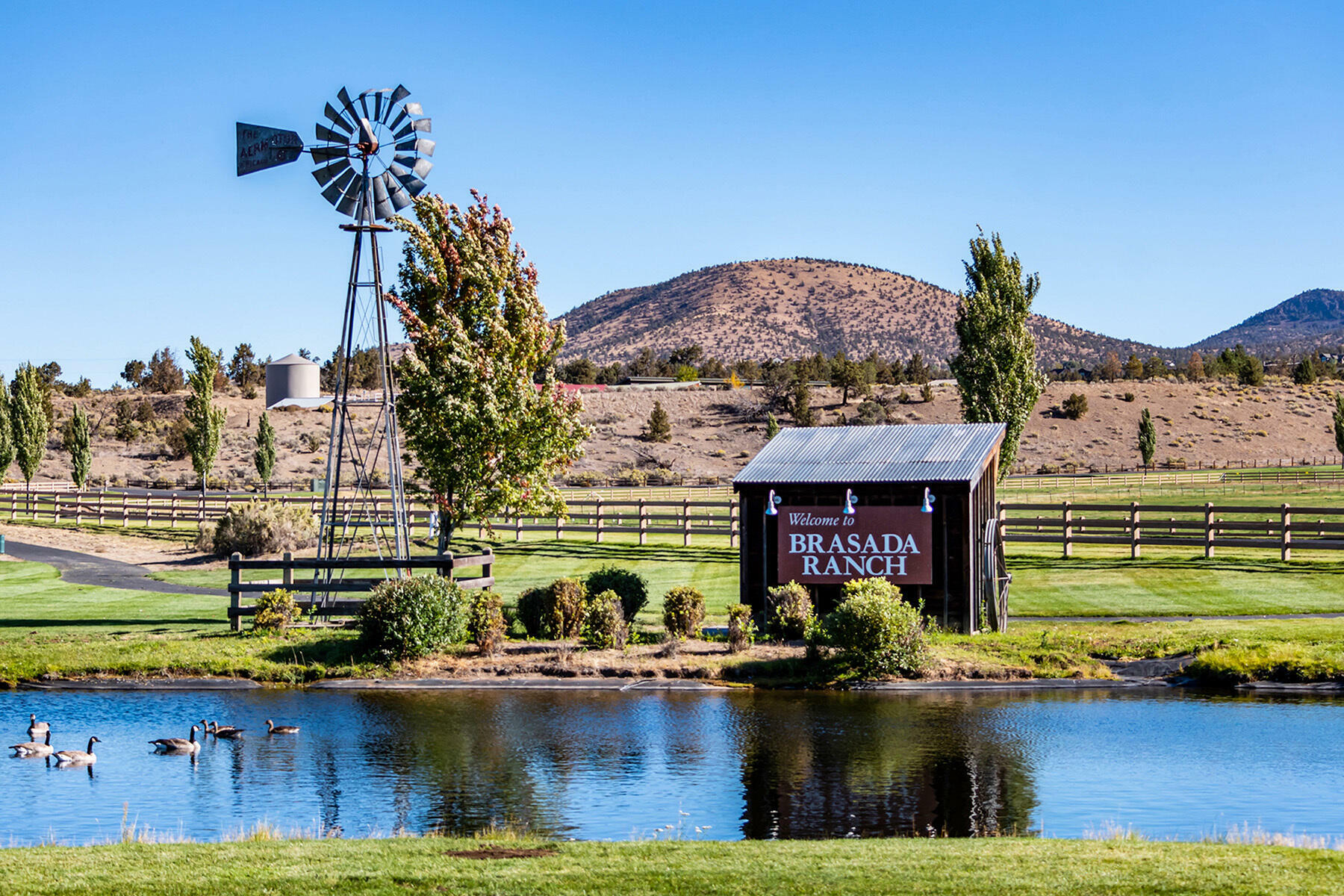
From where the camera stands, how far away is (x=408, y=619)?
2103cm

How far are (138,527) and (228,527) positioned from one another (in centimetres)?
1203

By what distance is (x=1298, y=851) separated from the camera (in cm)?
1013

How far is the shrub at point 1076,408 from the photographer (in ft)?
A: 356

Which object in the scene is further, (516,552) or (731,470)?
(731,470)

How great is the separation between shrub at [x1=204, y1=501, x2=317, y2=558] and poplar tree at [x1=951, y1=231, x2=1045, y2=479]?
71.0 ft

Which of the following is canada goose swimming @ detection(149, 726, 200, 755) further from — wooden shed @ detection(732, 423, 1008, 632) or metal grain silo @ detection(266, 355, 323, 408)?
metal grain silo @ detection(266, 355, 323, 408)

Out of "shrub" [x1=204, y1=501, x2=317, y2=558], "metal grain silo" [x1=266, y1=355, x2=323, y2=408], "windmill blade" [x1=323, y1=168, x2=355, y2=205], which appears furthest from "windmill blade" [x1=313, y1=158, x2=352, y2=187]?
"metal grain silo" [x1=266, y1=355, x2=323, y2=408]

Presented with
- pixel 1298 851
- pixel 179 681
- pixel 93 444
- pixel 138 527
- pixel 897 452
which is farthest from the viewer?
pixel 93 444

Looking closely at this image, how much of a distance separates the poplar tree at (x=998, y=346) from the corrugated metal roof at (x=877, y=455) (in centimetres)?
1503

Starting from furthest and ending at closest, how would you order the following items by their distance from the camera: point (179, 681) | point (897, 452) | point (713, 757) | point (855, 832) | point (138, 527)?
1. point (138, 527)
2. point (897, 452)
3. point (179, 681)
4. point (713, 757)
5. point (855, 832)

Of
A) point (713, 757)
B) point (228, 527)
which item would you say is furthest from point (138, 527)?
point (713, 757)

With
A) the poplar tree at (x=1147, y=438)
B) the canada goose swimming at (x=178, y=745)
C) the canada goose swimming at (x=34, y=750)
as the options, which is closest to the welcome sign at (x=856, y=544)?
the canada goose swimming at (x=178, y=745)

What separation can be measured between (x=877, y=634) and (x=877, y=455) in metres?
5.07

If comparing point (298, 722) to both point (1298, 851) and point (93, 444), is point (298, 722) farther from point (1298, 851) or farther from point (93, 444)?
point (93, 444)
